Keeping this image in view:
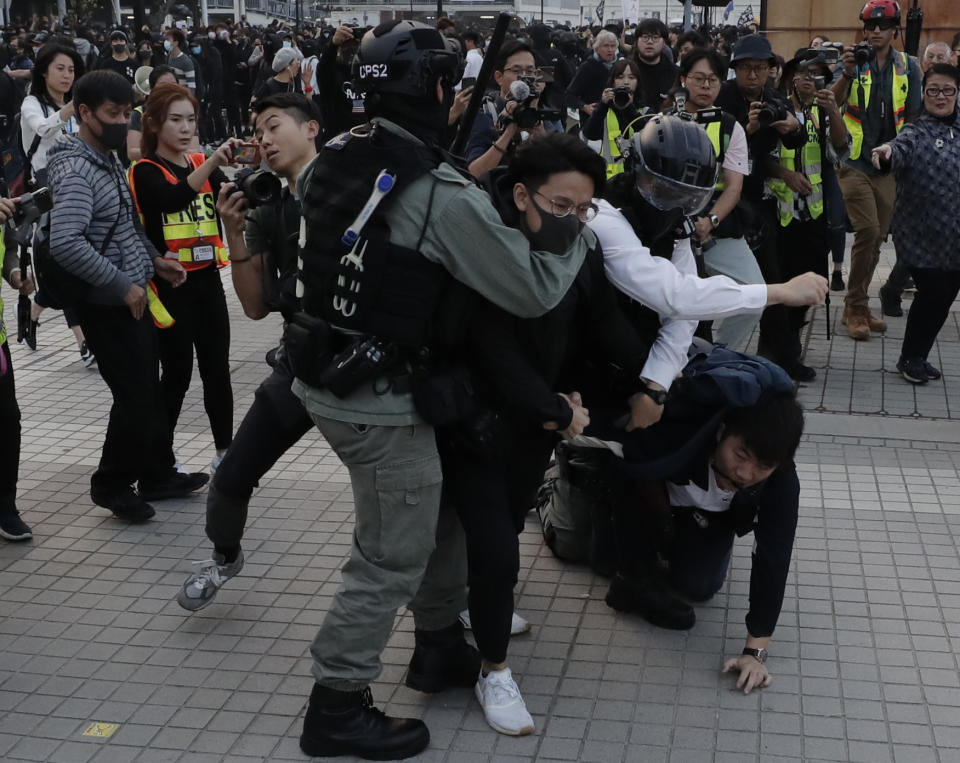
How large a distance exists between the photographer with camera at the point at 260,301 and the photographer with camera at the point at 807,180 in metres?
3.64

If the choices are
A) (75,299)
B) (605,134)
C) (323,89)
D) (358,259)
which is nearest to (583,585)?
(358,259)

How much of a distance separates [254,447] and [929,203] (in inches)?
171

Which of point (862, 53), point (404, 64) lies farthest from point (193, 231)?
point (862, 53)

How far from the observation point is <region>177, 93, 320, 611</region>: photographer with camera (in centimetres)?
377

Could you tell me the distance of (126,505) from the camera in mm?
4891

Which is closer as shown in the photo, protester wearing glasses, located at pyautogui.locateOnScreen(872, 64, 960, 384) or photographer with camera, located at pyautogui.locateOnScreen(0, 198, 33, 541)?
photographer with camera, located at pyautogui.locateOnScreen(0, 198, 33, 541)

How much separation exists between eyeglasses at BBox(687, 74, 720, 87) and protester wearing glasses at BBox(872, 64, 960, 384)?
95 cm

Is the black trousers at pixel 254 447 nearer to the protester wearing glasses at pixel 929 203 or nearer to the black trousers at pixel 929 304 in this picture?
the protester wearing glasses at pixel 929 203

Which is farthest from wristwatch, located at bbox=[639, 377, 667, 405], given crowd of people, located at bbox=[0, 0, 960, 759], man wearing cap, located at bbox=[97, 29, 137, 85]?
man wearing cap, located at bbox=[97, 29, 137, 85]

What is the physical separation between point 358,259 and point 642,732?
1.53 m

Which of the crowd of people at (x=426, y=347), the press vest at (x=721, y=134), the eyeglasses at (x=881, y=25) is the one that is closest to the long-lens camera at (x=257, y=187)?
the crowd of people at (x=426, y=347)

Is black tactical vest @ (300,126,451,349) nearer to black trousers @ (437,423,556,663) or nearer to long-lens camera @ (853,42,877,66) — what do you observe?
black trousers @ (437,423,556,663)

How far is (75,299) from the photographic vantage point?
182 inches

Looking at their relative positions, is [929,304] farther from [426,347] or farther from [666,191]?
[426,347]
